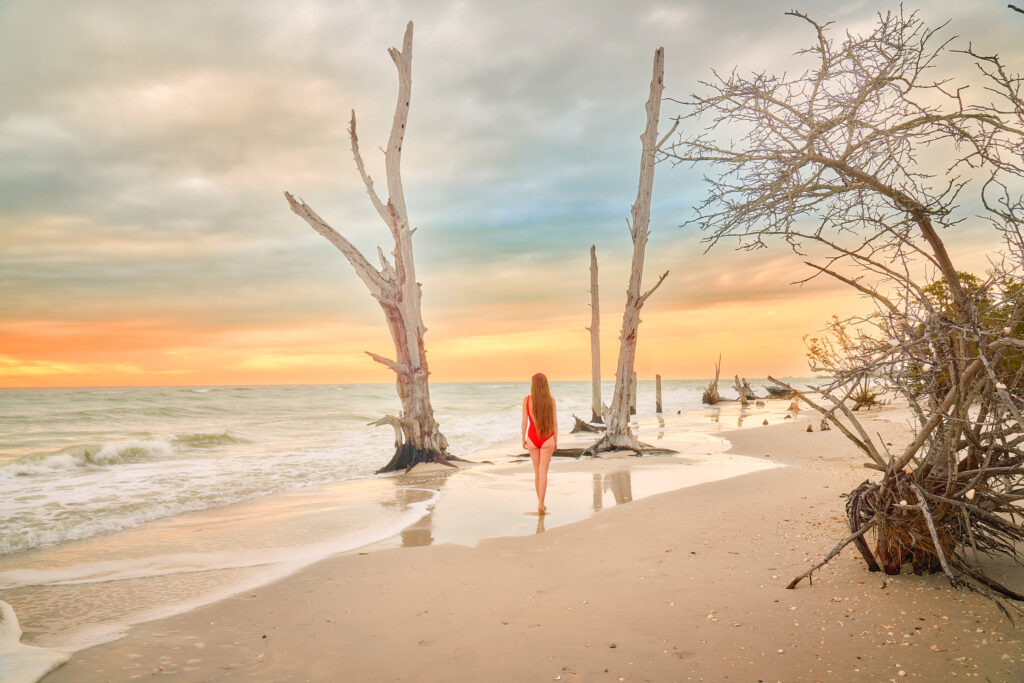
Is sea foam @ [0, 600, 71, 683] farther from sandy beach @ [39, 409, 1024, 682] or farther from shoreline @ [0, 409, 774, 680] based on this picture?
sandy beach @ [39, 409, 1024, 682]

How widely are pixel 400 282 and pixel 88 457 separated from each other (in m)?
9.75

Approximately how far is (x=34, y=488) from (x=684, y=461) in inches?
491

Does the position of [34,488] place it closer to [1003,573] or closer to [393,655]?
[393,655]

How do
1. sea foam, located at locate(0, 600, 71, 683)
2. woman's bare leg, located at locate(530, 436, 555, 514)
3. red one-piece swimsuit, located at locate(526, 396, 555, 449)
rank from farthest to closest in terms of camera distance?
red one-piece swimsuit, located at locate(526, 396, 555, 449), woman's bare leg, located at locate(530, 436, 555, 514), sea foam, located at locate(0, 600, 71, 683)

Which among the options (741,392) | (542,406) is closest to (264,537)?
(542,406)

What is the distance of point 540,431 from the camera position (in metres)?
8.03

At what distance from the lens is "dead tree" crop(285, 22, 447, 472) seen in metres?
13.3

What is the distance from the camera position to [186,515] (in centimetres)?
924

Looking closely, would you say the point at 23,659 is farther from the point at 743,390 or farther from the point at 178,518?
the point at 743,390

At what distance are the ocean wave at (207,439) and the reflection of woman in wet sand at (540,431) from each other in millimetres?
14742

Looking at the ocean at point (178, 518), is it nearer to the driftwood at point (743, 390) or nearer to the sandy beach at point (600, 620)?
the sandy beach at point (600, 620)

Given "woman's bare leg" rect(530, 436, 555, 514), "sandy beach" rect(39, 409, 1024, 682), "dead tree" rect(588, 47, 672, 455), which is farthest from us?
"dead tree" rect(588, 47, 672, 455)

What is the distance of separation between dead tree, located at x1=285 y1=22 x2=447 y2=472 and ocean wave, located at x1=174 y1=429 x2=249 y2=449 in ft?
30.2

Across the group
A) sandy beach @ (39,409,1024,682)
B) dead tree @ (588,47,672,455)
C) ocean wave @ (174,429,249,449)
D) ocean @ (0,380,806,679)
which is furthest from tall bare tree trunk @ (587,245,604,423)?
sandy beach @ (39,409,1024,682)
